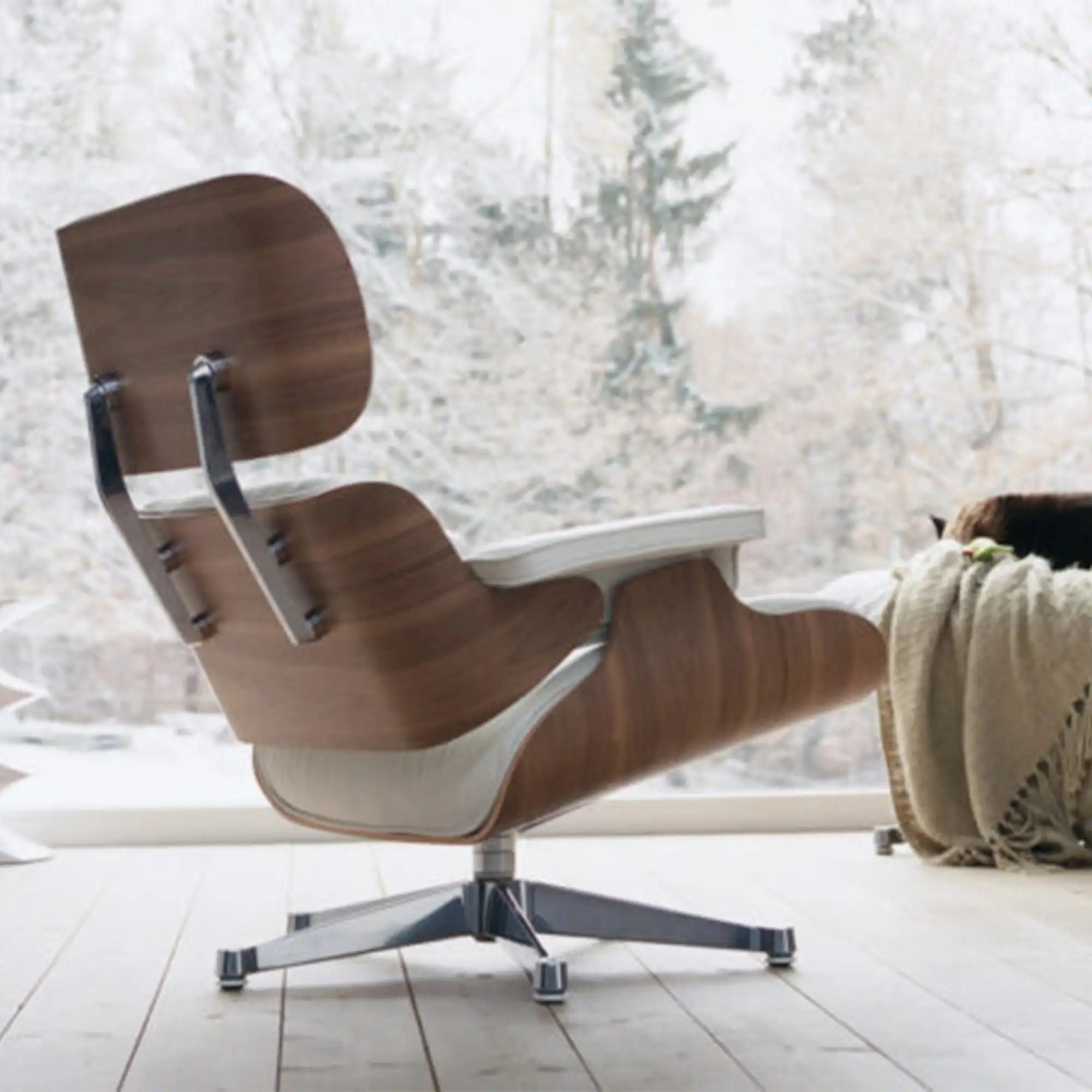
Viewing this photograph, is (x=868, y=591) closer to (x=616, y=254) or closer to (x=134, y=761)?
(x=616, y=254)

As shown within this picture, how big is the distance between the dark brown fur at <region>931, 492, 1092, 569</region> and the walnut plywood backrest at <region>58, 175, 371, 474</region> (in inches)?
76.1

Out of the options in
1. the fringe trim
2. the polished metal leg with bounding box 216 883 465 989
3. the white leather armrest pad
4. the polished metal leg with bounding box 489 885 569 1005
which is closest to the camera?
the white leather armrest pad

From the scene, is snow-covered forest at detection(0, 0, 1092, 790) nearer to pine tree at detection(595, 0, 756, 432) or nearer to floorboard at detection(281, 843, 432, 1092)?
pine tree at detection(595, 0, 756, 432)

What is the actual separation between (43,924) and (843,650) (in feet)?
4.25

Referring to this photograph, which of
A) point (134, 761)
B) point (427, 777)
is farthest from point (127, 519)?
point (134, 761)

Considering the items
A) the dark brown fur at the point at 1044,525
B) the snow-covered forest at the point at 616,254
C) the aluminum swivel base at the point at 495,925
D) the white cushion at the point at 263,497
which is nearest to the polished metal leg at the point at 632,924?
the aluminum swivel base at the point at 495,925

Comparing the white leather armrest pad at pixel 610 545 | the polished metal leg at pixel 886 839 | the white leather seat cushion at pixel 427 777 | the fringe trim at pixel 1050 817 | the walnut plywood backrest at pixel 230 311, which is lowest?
the polished metal leg at pixel 886 839

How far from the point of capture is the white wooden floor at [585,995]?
7.37 feet

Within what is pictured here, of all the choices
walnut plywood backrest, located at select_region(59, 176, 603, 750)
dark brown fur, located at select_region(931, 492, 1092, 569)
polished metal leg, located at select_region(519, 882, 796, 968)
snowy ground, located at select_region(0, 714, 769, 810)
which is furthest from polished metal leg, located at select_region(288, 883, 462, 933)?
snowy ground, located at select_region(0, 714, 769, 810)

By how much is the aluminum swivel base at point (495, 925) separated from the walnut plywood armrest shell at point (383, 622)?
27cm

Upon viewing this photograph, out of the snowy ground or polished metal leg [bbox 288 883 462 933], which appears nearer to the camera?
polished metal leg [bbox 288 883 462 933]

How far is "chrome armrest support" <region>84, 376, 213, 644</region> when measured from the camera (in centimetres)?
253

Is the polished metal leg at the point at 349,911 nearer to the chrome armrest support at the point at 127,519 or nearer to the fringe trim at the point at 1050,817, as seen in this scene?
the chrome armrest support at the point at 127,519

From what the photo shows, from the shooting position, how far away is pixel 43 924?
3297mm
